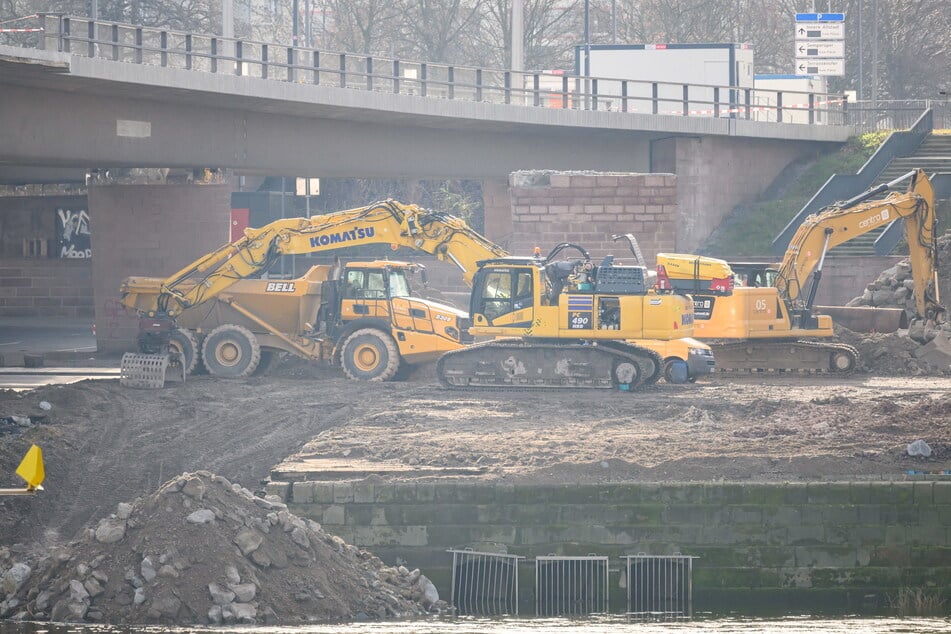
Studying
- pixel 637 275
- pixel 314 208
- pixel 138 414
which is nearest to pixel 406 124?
pixel 637 275

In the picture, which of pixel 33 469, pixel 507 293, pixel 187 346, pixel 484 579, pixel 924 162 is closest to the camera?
pixel 33 469

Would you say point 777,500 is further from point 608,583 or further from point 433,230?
point 433,230

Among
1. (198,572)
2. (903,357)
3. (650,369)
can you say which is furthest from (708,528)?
(903,357)

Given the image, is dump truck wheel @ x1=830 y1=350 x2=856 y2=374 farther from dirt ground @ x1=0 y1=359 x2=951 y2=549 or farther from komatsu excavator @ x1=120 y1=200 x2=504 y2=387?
komatsu excavator @ x1=120 y1=200 x2=504 y2=387

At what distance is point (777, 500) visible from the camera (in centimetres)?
1716

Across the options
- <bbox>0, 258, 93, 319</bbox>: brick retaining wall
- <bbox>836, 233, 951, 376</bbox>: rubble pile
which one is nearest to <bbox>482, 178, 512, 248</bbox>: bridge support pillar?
<bbox>0, 258, 93, 319</bbox>: brick retaining wall

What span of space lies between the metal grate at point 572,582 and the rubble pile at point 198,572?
1843 mm

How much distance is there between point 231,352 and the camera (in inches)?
1101

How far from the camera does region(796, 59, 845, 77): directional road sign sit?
51463 mm

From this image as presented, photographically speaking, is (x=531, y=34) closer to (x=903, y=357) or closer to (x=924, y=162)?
(x=924, y=162)

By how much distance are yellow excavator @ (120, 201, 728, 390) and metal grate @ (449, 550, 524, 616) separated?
919 cm

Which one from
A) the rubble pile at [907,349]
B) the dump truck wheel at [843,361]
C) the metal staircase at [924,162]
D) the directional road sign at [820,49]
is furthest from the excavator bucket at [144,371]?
the directional road sign at [820,49]

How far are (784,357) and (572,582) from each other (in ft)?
43.5

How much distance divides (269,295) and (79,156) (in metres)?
5.91
